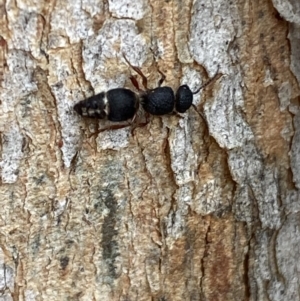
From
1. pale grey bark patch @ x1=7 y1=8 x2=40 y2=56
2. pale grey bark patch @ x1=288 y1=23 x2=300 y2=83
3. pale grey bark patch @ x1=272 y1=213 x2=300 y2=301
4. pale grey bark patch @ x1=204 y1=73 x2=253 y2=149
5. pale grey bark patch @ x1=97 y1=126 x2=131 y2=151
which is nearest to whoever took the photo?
pale grey bark patch @ x1=7 y1=8 x2=40 y2=56

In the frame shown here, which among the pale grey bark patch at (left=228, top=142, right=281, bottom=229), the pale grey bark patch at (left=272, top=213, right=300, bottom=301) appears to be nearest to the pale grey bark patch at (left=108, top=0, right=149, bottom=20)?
the pale grey bark patch at (left=228, top=142, right=281, bottom=229)

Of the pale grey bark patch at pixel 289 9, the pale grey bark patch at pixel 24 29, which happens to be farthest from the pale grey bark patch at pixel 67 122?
the pale grey bark patch at pixel 289 9

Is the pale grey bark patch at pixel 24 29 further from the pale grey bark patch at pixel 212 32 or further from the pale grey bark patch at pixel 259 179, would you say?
the pale grey bark patch at pixel 259 179

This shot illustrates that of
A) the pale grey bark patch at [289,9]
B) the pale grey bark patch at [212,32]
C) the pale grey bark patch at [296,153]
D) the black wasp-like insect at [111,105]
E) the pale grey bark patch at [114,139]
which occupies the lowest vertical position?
the pale grey bark patch at [296,153]

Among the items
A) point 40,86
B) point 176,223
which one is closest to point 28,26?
point 40,86

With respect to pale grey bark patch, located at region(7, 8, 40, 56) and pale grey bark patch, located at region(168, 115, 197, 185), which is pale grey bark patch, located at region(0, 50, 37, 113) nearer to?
pale grey bark patch, located at region(7, 8, 40, 56)

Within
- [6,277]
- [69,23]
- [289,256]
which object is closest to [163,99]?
[69,23]

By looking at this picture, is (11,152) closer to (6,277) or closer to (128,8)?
(6,277)
